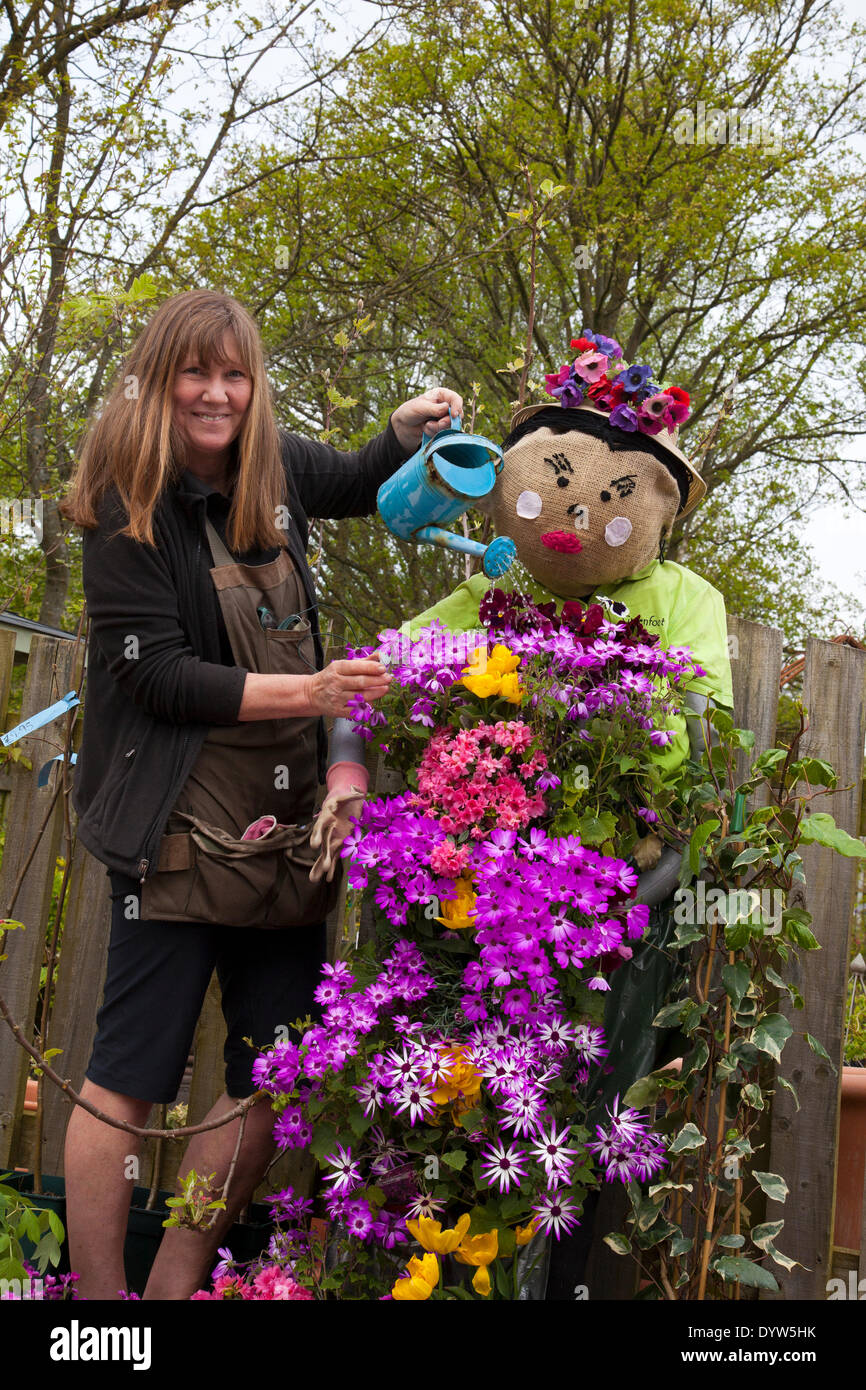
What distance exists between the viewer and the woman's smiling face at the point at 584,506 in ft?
6.27

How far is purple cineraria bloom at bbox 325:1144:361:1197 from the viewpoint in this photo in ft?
5.27

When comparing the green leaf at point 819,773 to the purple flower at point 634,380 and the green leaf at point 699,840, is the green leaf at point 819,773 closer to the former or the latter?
the green leaf at point 699,840


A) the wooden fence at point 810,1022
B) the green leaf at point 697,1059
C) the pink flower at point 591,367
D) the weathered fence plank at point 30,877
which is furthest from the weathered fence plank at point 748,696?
the weathered fence plank at point 30,877

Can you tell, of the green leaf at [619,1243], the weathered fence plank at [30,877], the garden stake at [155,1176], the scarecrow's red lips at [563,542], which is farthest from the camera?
the weathered fence plank at [30,877]

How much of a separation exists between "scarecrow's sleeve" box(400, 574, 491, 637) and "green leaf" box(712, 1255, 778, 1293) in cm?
109

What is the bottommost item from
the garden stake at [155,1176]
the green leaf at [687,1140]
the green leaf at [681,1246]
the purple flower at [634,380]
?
the garden stake at [155,1176]

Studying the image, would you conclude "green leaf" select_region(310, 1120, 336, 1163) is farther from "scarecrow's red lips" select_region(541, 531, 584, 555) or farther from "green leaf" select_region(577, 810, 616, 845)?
"scarecrow's red lips" select_region(541, 531, 584, 555)

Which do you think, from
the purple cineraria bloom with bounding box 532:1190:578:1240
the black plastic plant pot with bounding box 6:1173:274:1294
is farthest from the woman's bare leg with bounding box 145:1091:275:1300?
the purple cineraria bloom with bounding box 532:1190:578:1240

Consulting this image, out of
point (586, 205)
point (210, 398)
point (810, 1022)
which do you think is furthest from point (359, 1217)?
point (586, 205)

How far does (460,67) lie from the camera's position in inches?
336

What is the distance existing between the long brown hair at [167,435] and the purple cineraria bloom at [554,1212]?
45.1 inches

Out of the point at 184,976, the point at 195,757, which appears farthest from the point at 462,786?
the point at 184,976
